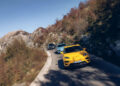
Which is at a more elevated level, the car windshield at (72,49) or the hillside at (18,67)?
the car windshield at (72,49)

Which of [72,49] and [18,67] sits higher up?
[72,49]

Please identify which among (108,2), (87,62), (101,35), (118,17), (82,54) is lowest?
(87,62)

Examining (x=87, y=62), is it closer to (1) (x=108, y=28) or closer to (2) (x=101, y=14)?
(1) (x=108, y=28)

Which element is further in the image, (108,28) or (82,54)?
(108,28)

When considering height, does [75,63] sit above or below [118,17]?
below

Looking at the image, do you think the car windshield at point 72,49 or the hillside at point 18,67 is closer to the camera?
the hillside at point 18,67

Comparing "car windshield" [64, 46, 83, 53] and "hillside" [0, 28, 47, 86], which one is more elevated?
"car windshield" [64, 46, 83, 53]

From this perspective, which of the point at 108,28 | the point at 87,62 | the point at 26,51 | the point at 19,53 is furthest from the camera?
the point at 26,51

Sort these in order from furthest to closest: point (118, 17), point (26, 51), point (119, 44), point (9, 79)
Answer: point (26, 51)
point (118, 17)
point (119, 44)
point (9, 79)

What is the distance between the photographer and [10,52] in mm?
12883

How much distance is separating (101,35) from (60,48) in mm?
6537

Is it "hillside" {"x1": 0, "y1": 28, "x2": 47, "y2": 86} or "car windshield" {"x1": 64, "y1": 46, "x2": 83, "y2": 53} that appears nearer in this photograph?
"hillside" {"x1": 0, "y1": 28, "x2": 47, "y2": 86}

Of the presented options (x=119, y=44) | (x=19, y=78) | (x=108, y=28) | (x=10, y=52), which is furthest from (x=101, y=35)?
(x=10, y=52)

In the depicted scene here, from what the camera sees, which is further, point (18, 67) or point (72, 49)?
point (72, 49)
